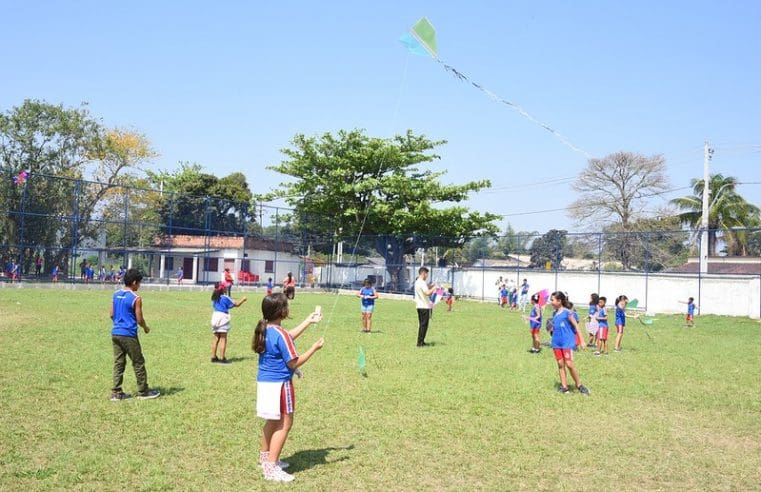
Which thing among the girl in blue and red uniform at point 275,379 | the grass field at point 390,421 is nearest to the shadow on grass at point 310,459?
the grass field at point 390,421

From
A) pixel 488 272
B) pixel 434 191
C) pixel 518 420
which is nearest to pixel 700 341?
pixel 518 420

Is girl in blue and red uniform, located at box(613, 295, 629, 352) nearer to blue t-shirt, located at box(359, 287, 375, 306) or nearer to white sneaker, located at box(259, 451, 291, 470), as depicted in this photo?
blue t-shirt, located at box(359, 287, 375, 306)

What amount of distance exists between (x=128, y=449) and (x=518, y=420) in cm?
444

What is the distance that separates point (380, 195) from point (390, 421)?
36307 mm

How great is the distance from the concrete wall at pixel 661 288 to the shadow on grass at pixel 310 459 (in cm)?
2579

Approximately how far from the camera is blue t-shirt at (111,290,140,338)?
8.35 metres

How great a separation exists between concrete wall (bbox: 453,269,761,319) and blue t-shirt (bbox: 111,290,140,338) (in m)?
26.2

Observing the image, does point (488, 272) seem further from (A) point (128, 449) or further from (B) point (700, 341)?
(A) point (128, 449)

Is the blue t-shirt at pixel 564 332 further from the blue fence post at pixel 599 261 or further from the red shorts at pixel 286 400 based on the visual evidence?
the blue fence post at pixel 599 261

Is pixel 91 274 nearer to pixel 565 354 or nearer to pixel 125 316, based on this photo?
pixel 125 316

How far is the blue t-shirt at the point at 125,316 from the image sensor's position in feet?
27.4

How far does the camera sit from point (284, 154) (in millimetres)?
45750

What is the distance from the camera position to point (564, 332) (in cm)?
989

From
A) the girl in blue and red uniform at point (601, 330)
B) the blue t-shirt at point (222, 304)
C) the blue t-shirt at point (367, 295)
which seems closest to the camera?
the blue t-shirt at point (222, 304)
